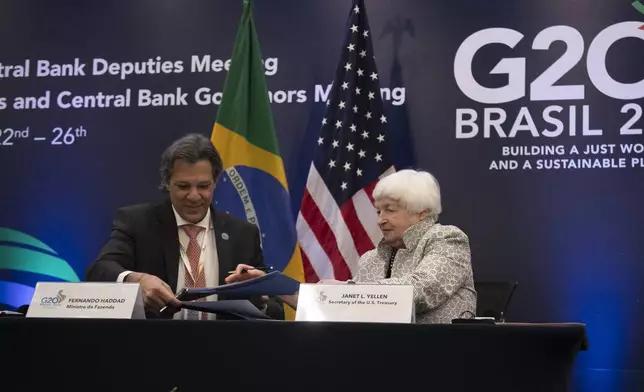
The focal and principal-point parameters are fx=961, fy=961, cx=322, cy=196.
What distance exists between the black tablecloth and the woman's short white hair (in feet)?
3.93

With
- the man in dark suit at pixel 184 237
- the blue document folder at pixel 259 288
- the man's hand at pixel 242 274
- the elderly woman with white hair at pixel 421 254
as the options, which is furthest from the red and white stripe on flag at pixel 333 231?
the blue document folder at pixel 259 288

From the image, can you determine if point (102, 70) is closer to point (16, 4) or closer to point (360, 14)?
point (16, 4)

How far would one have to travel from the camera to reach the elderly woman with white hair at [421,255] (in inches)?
121

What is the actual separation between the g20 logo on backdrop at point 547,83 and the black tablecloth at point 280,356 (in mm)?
3103

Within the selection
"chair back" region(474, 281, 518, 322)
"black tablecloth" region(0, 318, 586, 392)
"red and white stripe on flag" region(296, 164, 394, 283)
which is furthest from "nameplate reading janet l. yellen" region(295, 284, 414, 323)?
"red and white stripe on flag" region(296, 164, 394, 283)

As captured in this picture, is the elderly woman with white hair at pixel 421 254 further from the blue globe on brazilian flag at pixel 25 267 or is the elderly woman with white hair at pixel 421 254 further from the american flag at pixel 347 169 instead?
the blue globe on brazilian flag at pixel 25 267

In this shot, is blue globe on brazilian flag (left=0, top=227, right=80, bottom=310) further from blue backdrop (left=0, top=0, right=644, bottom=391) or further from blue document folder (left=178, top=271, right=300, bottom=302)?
blue document folder (left=178, top=271, right=300, bottom=302)

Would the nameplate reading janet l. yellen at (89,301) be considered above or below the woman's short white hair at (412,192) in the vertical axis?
below

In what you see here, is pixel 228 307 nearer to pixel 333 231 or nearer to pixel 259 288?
pixel 259 288

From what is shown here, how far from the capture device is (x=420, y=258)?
3279 mm

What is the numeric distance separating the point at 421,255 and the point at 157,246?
898 mm

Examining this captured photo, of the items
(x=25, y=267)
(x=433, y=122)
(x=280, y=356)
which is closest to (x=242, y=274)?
(x=280, y=356)

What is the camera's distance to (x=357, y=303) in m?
2.43

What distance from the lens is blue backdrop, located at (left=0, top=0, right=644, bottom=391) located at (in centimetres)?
512
